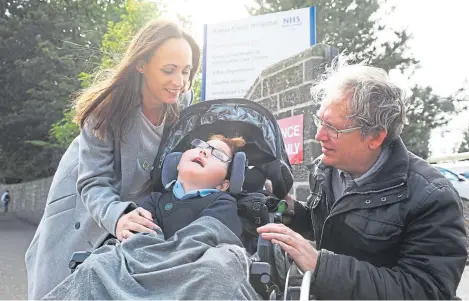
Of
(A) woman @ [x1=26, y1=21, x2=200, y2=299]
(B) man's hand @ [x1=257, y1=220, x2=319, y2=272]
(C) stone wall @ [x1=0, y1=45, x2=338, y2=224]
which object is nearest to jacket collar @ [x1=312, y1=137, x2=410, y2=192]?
(B) man's hand @ [x1=257, y1=220, x2=319, y2=272]

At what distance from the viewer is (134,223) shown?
7.34 ft

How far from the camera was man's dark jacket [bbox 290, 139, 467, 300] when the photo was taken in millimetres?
2000

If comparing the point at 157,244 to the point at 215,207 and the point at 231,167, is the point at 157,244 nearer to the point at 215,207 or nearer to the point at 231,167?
the point at 215,207

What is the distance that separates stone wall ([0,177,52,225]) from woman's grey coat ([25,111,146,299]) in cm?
1755

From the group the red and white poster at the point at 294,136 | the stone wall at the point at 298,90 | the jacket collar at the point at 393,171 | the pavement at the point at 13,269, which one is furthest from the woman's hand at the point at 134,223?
the pavement at the point at 13,269

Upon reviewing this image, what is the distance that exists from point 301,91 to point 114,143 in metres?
3.05

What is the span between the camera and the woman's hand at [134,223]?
2219 millimetres

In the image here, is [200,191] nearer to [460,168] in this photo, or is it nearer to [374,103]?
[374,103]

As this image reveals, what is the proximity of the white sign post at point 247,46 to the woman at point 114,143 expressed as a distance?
17.6 ft

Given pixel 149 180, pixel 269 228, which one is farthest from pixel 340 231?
pixel 149 180

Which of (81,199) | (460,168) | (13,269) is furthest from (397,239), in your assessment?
(460,168)

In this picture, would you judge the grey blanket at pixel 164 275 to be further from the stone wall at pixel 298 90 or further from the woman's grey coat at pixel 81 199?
the stone wall at pixel 298 90

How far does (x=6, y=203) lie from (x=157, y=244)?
3168 centimetres

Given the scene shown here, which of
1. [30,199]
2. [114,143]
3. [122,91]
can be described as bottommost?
[30,199]
